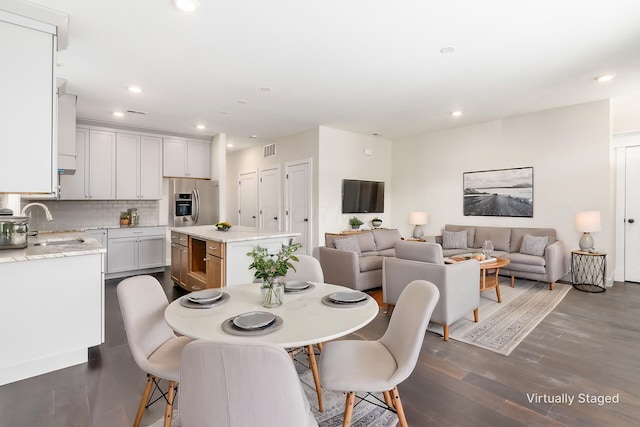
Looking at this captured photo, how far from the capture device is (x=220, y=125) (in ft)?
19.2

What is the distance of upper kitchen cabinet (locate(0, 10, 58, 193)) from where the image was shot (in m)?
2.32

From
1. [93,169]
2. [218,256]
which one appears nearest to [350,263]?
[218,256]

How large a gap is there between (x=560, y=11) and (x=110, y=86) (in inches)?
186

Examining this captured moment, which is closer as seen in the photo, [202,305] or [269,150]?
[202,305]

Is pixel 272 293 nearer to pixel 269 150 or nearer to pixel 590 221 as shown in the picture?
pixel 590 221

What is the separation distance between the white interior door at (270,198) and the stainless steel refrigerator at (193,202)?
1266 millimetres

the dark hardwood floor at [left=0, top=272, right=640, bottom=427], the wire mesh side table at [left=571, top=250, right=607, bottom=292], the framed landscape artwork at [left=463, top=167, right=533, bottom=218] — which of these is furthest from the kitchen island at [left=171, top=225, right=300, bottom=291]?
the wire mesh side table at [left=571, top=250, right=607, bottom=292]

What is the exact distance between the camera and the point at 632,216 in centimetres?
487

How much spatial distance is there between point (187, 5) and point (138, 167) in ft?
14.1

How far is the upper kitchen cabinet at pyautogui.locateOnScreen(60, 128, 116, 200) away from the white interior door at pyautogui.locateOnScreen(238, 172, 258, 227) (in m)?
2.97

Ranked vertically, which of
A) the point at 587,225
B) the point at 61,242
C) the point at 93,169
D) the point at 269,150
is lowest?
the point at 61,242

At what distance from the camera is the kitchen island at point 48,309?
7.60ft

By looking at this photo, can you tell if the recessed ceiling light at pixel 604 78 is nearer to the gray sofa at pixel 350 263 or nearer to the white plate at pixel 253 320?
the gray sofa at pixel 350 263

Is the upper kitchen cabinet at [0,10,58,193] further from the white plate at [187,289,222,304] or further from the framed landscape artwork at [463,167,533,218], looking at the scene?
the framed landscape artwork at [463,167,533,218]
